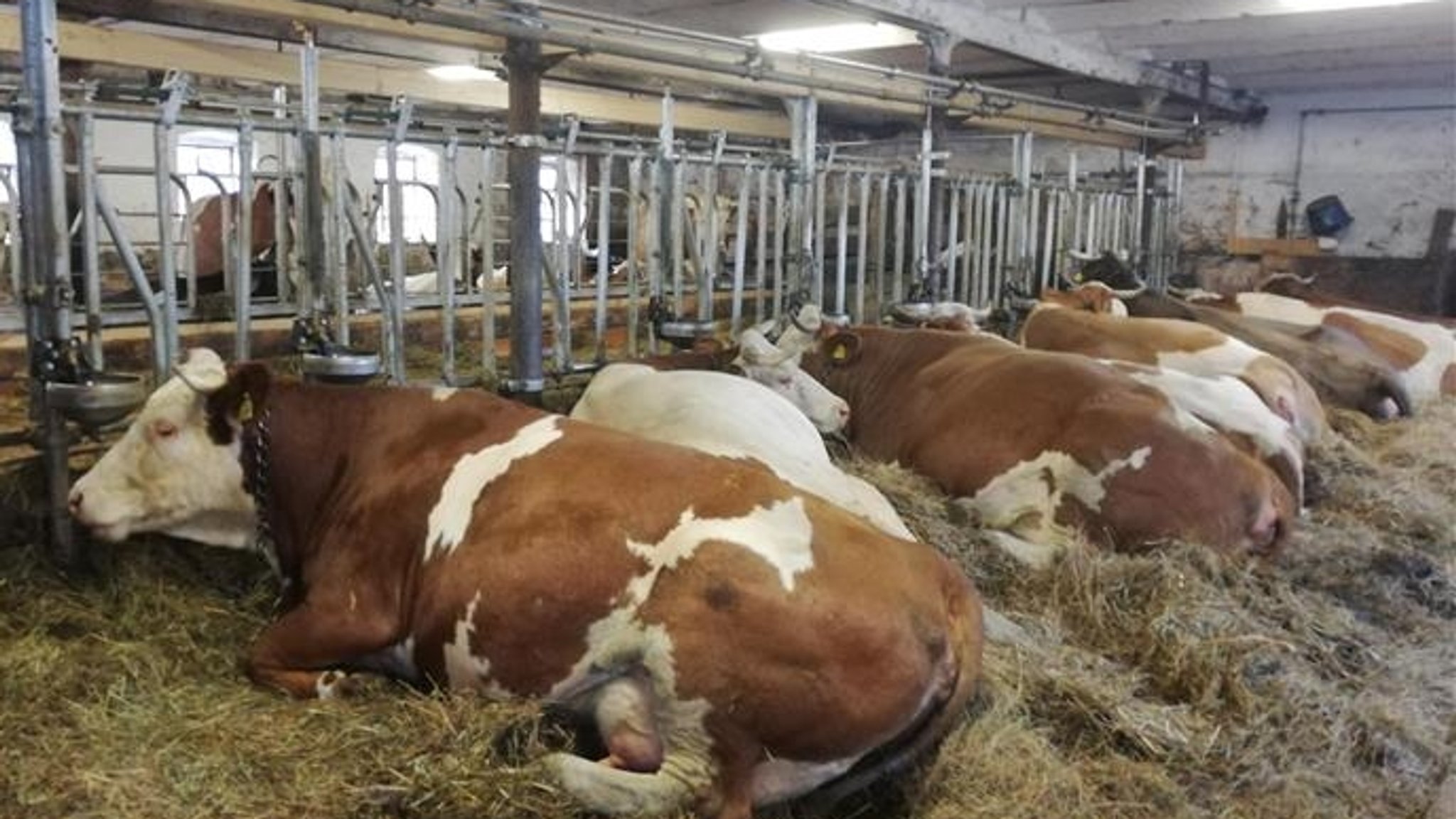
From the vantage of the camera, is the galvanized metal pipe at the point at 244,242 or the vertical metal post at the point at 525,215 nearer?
the galvanized metal pipe at the point at 244,242

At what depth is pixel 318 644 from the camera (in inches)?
114

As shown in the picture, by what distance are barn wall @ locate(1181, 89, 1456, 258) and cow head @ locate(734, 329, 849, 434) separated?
350 inches

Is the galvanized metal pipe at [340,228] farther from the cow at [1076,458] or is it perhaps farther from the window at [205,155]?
the window at [205,155]

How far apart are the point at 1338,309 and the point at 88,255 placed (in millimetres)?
8271

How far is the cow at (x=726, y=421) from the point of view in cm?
368

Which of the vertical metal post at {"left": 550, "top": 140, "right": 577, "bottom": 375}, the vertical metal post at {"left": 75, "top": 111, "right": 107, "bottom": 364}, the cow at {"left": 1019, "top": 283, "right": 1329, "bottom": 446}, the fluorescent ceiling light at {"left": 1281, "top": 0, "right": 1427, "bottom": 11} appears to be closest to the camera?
the vertical metal post at {"left": 75, "top": 111, "right": 107, "bottom": 364}

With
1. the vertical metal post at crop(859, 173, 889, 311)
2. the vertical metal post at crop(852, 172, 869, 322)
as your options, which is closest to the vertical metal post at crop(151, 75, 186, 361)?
the vertical metal post at crop(852, 172, 869, 322)

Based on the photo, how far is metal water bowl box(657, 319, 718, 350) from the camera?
5348 millimetres

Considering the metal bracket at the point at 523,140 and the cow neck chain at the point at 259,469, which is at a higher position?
the metal bracket at the point at 523,140

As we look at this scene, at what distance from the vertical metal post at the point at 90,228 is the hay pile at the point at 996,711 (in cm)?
46

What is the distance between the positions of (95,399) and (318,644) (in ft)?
2.87

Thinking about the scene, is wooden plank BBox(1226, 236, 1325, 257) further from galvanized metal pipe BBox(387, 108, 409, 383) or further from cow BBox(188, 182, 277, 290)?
galvanized metal pipe BBox(387, 108, 409, 383)

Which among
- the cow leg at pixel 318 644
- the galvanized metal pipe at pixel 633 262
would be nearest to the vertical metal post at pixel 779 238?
the galvanized metal pipe at pixel 633 262

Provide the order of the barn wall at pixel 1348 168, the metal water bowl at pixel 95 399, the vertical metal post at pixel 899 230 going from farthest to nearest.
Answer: the barn wall at pixel 1348 168
the vertical metal post at pixel 899 230
the metal water bowl at pixel 95 399
